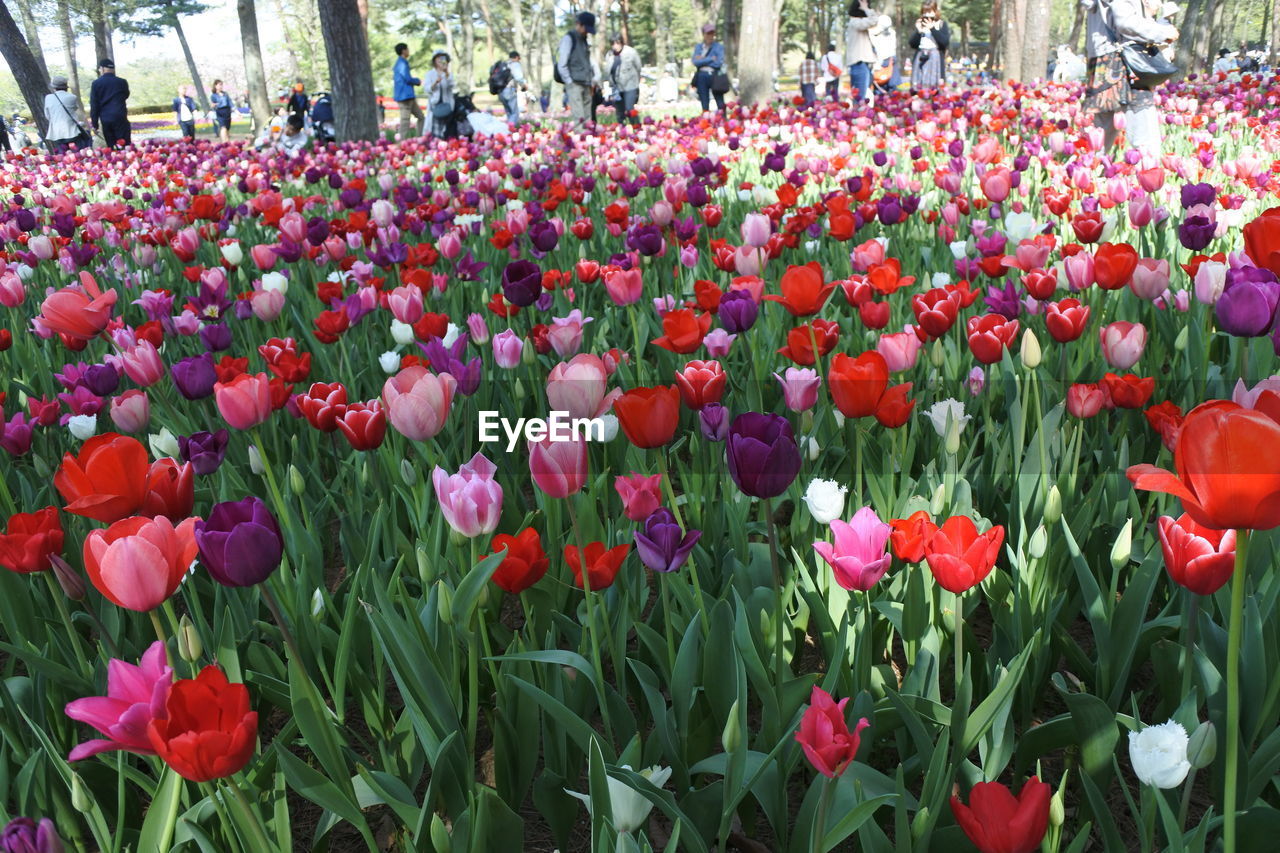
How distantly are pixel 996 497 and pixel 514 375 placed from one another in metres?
1.38

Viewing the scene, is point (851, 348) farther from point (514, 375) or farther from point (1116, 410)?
point (514, 375)

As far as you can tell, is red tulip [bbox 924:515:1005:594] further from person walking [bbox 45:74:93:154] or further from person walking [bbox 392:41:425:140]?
person walking [bbox 45:74:93:154]

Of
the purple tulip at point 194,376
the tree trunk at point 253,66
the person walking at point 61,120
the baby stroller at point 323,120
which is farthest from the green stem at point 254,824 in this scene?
the tree trunk at point 253,66

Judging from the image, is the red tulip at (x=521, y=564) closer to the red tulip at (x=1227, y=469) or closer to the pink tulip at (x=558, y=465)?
the pink tulip at (x=558, y=465)

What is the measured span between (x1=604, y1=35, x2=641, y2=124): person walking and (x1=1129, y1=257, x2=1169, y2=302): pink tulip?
41.0 feet

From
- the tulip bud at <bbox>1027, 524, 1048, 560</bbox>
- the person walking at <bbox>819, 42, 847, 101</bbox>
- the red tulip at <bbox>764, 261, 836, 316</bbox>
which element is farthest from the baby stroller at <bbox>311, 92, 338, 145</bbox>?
the tulip bud at <bbox>1027, 524, 1048, 560</bbox>

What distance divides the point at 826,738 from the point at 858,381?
822mm

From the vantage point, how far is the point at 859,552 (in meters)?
1.23

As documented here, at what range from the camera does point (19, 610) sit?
5.67ft

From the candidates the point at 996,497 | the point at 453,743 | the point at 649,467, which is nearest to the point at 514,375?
the point at 649,467

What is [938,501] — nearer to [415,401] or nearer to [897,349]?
[897,349]

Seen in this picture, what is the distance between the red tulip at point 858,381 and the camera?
1633 millimetres

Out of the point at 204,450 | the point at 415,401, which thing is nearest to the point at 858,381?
the point at 415,401

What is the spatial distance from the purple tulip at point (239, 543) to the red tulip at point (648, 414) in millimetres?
530
